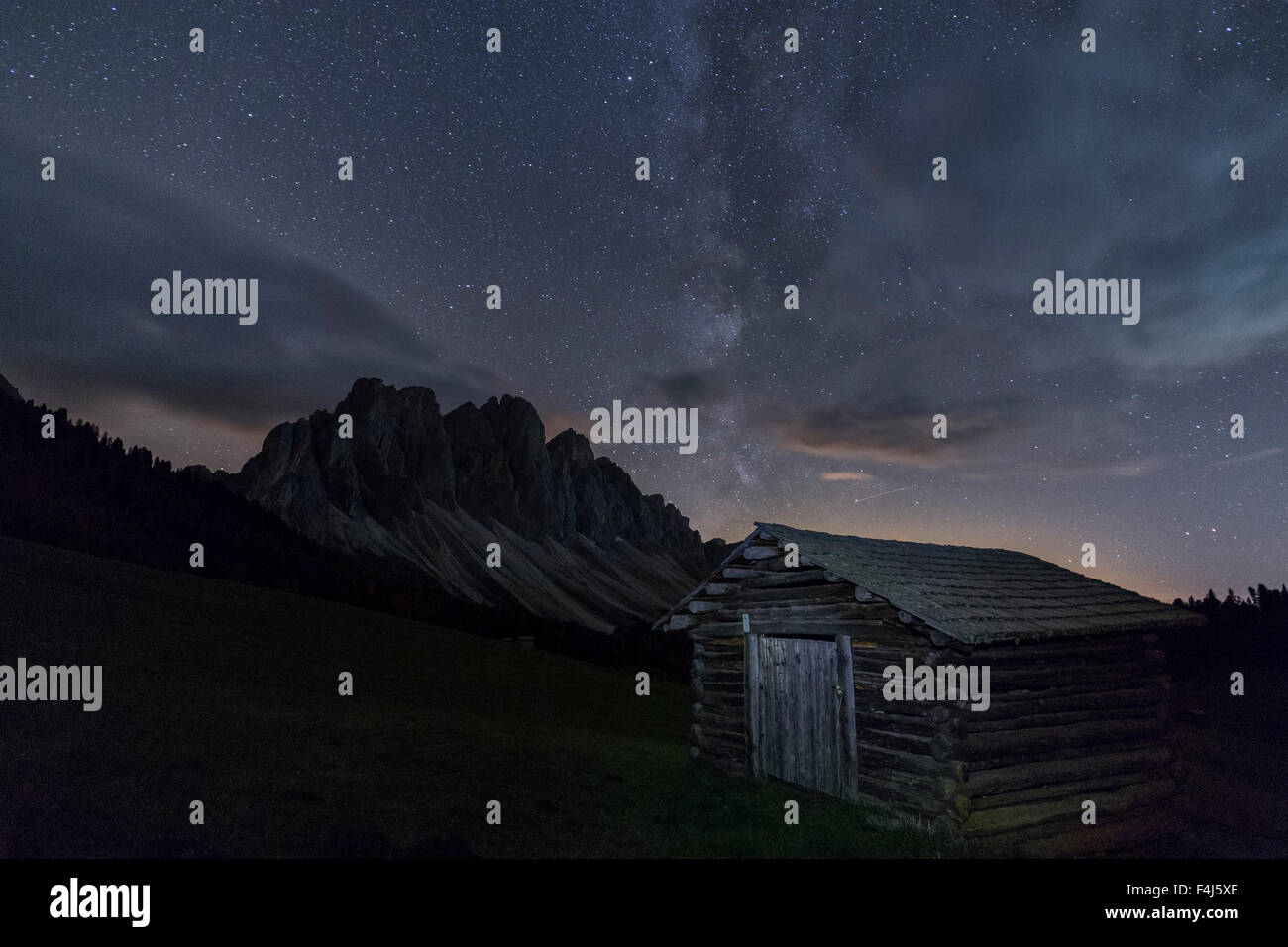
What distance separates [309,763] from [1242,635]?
28082mm

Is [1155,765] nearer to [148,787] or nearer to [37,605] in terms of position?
[148,787]

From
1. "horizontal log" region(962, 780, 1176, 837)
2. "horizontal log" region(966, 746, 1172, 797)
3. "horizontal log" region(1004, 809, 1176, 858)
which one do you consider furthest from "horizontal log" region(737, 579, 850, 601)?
"horizontal log" region(1004, 809, 1176, 858)

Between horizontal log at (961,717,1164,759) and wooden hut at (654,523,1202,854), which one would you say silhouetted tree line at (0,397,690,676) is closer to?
Result: wooden hut at (654,523,1202,854)

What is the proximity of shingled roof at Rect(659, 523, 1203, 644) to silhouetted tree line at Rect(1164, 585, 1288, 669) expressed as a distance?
11896 mm

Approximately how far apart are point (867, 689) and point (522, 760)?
7.70m

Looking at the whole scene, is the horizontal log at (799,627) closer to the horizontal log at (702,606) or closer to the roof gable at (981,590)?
the horizontal log at (702,606)

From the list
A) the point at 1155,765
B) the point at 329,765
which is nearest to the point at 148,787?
the point at 329,765

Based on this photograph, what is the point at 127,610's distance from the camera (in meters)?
24.2

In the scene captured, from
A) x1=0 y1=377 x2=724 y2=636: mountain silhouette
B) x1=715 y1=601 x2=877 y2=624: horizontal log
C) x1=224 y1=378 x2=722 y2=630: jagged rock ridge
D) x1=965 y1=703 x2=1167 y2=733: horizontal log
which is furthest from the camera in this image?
x1=224 y1=378 x2=722 y2=630: jagged rock ridge

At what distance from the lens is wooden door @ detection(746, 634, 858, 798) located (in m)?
11.6

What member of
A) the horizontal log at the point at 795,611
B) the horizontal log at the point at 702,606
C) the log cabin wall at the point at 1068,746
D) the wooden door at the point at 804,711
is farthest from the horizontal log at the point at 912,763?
the horizontal log at the point at 702,606

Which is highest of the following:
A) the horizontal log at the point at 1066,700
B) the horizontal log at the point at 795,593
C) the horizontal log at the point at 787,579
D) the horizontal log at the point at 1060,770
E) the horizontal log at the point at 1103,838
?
the horizontal log at the point at 787,579

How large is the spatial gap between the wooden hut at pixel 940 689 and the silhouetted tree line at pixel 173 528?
115 ft

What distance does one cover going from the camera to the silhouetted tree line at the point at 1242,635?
2338cm
